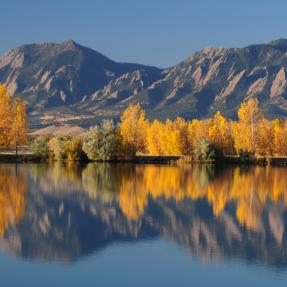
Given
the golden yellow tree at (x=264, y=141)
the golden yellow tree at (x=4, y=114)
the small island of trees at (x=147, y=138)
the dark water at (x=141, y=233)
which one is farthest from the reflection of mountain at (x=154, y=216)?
the golden yellow tree at (x=264, y=141)

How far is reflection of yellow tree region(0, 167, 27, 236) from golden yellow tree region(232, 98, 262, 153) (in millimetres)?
45927

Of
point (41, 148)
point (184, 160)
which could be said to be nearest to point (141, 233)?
point (41, 148)

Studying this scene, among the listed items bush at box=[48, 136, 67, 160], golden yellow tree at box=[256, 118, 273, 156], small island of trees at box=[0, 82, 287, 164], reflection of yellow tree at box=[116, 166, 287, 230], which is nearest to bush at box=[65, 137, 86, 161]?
small island of trees at box=[0, 82, 287, 164]

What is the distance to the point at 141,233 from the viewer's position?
116 feet

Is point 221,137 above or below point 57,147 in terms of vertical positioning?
above

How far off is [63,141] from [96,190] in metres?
42.6

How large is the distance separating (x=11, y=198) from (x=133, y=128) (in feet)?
185

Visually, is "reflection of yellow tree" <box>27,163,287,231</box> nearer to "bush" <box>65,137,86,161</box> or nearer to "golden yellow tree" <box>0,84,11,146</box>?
"bush" <box>65,137,86,161</box>

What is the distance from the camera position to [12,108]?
98.0m

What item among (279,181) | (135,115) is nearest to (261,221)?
(279,181)

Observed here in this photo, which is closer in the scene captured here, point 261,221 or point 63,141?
→ point 261,221

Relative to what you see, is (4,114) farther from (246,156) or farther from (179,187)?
(179,187)

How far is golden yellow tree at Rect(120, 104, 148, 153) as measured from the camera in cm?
10061

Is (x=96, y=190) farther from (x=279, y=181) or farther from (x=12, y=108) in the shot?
(x=12, y=108)
